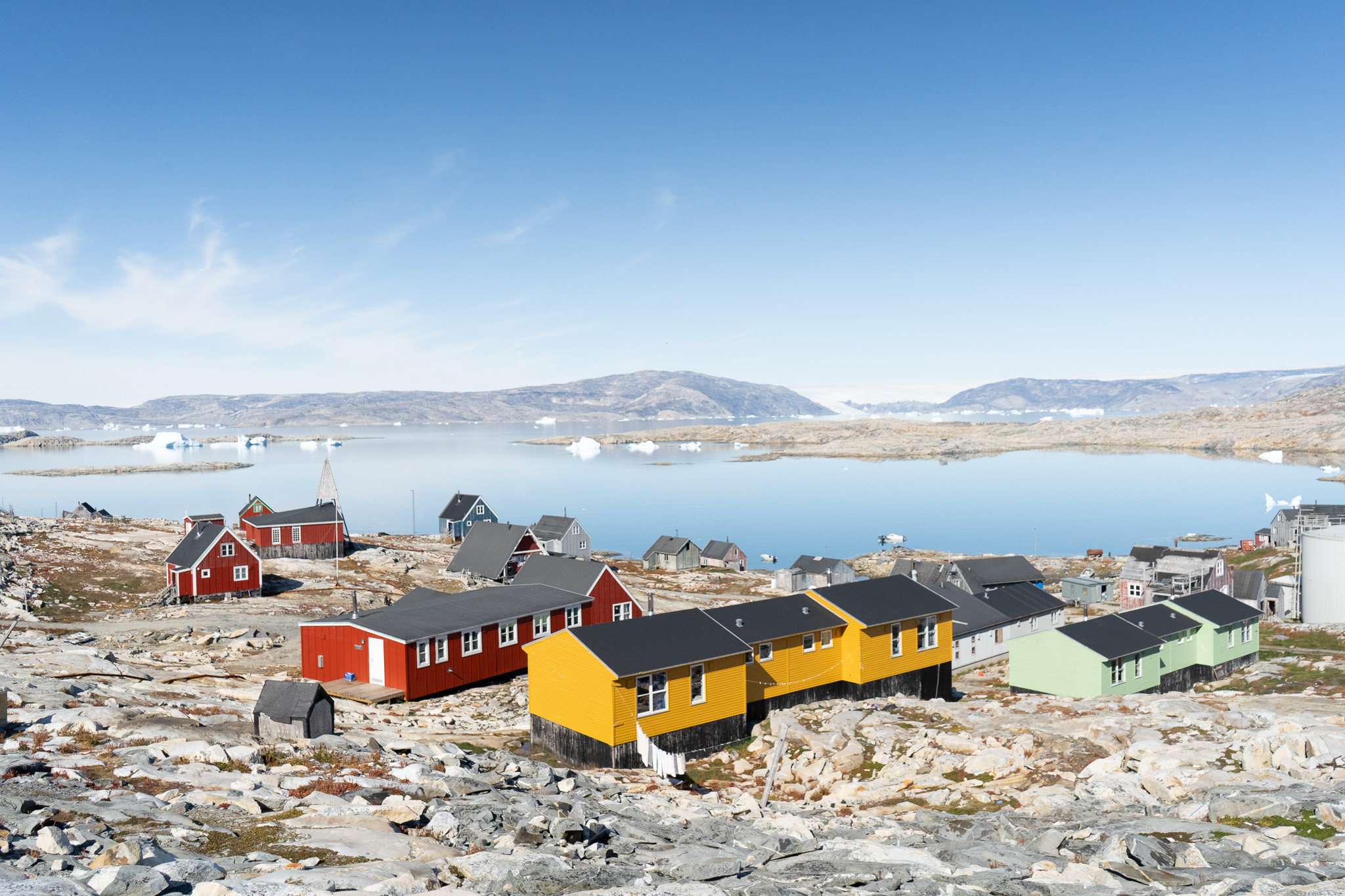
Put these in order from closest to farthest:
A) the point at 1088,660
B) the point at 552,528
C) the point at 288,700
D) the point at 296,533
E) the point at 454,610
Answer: the point at 288,700 → the point at 1088,660 → the point at 454,610 → the point at 296,533 → the point at 552,528

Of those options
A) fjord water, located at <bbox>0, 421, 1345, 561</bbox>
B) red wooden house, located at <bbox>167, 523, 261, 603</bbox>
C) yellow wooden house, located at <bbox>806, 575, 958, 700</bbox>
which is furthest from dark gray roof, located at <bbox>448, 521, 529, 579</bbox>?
yellow wooden house, located at <bbox>806, 575, 958, 700</bbox>

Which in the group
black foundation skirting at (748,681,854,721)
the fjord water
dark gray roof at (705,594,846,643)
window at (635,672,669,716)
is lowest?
the fjord water

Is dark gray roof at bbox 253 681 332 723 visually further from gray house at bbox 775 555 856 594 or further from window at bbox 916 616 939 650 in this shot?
gray house at bbox 775 555 856 594

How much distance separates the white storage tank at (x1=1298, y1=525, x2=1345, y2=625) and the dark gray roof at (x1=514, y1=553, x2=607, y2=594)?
41506 mm

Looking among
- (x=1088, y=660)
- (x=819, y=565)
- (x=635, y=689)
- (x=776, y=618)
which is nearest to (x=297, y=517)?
(x=819, y=565)

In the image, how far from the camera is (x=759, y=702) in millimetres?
30891

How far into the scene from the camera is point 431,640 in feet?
112

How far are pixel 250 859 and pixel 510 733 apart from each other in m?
17.5

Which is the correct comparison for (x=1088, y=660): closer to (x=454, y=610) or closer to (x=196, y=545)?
(x=454, y=610)

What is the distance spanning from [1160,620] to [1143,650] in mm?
3122

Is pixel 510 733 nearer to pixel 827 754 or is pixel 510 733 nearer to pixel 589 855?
pixel 827 754

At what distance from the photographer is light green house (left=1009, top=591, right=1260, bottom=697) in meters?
34.8

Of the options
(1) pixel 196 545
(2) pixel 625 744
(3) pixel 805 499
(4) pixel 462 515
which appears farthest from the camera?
(3) pixel 805 499

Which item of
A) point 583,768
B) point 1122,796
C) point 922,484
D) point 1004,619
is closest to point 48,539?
point 583,768
